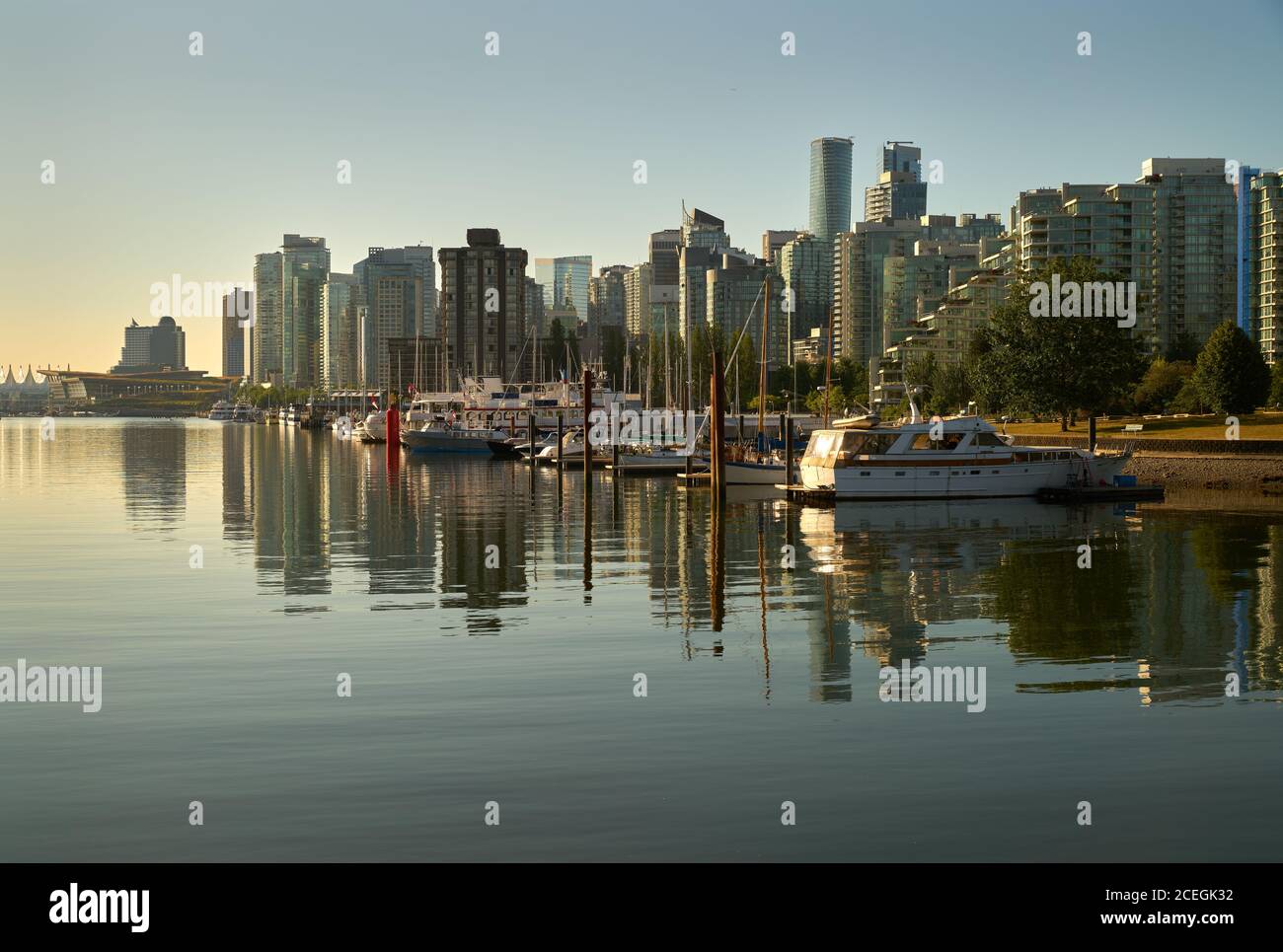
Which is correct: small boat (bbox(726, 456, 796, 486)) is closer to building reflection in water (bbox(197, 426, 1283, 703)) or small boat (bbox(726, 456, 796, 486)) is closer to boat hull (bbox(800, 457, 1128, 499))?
building reflection in water (bbox(197, 426, 1283, 703))

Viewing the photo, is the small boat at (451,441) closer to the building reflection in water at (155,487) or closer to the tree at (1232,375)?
the building reflection in water at (155,487)

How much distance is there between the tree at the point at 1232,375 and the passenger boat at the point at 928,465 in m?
37.0

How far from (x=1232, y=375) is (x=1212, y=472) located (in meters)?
26.9

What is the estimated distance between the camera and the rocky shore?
219 ft

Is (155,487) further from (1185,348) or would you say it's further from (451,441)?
(1185,348)

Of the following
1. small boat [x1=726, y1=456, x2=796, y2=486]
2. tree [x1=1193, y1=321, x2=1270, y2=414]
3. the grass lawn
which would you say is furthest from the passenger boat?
tree [x1=1193, y1=321, x2=1270, y2=414]

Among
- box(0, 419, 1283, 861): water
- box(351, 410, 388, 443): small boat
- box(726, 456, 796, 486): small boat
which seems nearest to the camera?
box(0, 419, 1283, 861): water

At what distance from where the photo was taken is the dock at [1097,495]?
59.9 m

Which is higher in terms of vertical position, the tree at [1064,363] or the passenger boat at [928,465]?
the tree at [1064,363]

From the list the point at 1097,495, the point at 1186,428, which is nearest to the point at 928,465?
the point at 1097,495

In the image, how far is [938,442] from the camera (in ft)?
198

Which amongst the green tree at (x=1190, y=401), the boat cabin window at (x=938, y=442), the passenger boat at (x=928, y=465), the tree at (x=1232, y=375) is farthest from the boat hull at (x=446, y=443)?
the boat cabin window at (x=938, y=442)

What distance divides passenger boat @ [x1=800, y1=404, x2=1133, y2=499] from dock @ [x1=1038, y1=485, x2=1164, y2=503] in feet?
3.71

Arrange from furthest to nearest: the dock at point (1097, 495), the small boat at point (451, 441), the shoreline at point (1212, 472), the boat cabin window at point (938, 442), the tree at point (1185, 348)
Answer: the tree at point (1185, 348)
the small boat at point (451, 441)
the shoreline at point (1212, 472)
the boat cabin window at point (938, 442)
the dock at point (1097, 495)
